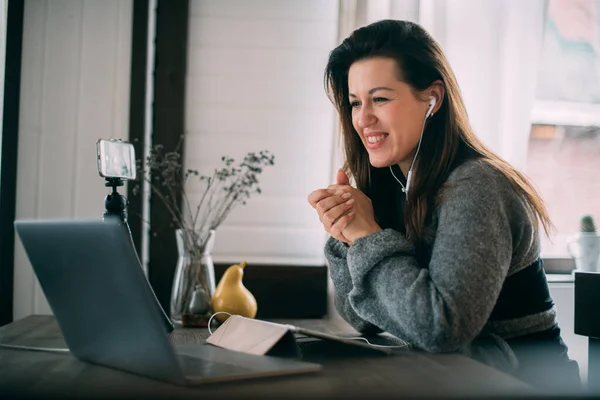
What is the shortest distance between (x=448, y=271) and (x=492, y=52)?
150 centimetres

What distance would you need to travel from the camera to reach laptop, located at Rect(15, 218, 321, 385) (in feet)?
2.70

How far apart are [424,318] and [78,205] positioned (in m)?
1.57

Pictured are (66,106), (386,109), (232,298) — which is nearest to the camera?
(386,109)

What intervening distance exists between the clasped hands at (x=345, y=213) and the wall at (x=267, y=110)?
960 millimetres

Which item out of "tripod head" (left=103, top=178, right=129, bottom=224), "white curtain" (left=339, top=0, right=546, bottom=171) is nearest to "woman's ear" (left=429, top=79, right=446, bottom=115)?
"tripod head" (left=103, top=178, right=129, bottom=224)

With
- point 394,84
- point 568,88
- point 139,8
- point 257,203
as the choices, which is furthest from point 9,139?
point 568,88

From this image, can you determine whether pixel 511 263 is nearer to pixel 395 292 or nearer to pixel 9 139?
pixel 395 292

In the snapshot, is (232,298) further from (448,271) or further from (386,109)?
(448,271)

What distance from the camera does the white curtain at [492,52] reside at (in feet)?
7.82

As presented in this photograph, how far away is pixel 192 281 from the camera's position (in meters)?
1.90

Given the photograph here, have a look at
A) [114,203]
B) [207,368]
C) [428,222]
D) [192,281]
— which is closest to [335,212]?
[428,222]

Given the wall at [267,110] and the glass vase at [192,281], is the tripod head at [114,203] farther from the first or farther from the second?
the wall at [267,110]

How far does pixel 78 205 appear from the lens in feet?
7.68

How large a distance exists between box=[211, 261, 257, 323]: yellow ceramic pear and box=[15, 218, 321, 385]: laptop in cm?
71
